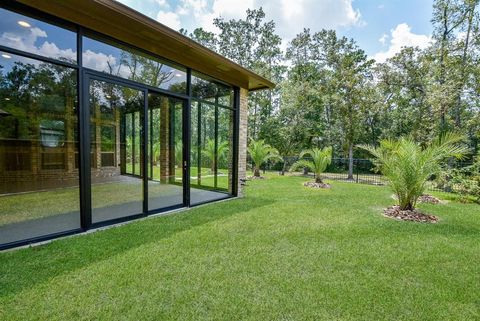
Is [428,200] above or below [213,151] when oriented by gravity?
below

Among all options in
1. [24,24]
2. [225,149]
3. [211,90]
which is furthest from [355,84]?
[24,24]

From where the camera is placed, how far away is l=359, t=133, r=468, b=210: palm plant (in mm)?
5285

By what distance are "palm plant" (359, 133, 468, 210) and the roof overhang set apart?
3.95m

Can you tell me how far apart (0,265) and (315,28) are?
19.6 meters

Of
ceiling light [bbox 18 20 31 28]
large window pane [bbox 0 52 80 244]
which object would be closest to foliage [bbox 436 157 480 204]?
large window pane [bbox 0 52 80 244]

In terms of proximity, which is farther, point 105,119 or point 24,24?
point 105,119

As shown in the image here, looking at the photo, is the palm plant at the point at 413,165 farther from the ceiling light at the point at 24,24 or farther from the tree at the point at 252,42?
the tree at the point at 252,42

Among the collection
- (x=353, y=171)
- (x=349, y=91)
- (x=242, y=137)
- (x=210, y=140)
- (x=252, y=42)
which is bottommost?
(x=353, y=171)

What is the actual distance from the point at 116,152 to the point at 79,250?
2.46 meters

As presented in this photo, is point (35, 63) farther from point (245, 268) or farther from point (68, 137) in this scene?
point (245, 268)

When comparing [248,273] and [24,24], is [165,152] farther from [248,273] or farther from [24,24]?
[248,273]

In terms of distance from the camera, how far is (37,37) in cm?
375

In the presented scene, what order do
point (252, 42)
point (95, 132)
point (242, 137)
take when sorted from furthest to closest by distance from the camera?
point (252, 42) < point (242, 137) < point (95, 132)

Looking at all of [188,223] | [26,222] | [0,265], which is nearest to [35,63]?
[26,222]
